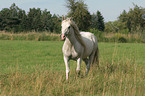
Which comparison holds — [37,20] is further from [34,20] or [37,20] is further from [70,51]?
[70,51]

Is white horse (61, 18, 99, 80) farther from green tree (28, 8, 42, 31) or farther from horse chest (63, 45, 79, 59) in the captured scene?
green tree (28, 8, 42, 31)

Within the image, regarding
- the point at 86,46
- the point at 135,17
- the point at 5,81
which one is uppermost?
the point at 135,17

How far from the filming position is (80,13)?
29.7 meters

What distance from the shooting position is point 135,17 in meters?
42.2

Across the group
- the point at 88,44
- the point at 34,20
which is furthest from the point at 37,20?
the point at 88,44

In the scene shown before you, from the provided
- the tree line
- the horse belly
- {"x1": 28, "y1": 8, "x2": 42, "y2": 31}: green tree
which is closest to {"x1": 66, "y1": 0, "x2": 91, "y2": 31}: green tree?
the tree line

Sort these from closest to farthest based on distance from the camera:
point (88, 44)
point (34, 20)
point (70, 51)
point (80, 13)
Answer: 1. point (70, 51)
2. point (88, 44)
3. point (80, 13)
4. point (34, 20)

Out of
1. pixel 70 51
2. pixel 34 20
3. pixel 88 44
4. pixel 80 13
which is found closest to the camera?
pixel 70 51

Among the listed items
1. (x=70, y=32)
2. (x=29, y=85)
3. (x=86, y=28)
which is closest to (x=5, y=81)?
(x=29, y=85)

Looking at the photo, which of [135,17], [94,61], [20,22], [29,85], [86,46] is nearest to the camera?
[29,85]

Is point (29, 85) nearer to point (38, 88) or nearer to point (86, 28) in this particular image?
point (38, 88)

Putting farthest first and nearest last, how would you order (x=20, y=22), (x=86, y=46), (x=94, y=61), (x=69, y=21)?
(x=20, y=22), (x=94, y=61), (x=86, y=46), (x=69, y=21)

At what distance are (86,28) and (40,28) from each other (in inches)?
1237

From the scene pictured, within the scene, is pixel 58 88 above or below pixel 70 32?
below
